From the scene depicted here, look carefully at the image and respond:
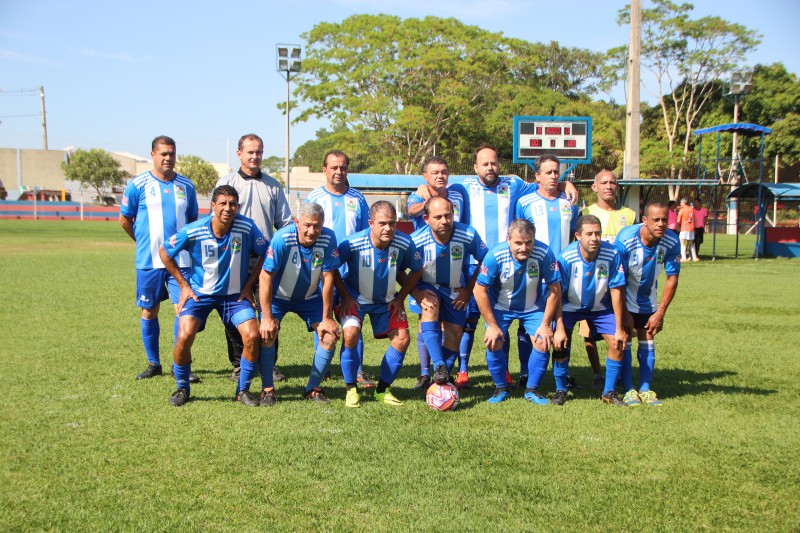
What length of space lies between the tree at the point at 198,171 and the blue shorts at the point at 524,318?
59126 mm

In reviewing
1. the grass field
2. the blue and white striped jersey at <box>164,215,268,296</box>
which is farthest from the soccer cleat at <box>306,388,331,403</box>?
the blue and white striped jersey at <box>164,215,268,296</box>

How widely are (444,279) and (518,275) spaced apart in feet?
2.09

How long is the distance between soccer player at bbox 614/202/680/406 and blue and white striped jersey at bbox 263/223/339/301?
248cm

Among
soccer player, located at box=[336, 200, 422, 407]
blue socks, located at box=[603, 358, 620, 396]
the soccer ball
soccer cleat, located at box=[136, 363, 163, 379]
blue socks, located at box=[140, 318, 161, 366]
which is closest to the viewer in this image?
the soccer ball

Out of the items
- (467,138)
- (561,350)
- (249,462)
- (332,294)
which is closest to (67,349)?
(332,294)

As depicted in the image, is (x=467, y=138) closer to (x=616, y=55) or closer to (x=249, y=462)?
(x=616, y=55)

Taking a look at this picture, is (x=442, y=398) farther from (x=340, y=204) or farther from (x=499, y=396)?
(x=340, y=204)

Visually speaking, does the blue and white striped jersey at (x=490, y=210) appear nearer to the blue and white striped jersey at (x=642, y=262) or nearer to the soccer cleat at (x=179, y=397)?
the blue and white striped jersey at (x=642, y=262)

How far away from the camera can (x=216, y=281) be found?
601 centimetres

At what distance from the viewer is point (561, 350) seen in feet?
20.4

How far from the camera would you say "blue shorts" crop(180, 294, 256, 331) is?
598 cm

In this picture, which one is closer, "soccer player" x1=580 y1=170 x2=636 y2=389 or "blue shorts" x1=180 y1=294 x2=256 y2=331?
"blue shorts" x1=180 y1=294 x2=256 y2=331

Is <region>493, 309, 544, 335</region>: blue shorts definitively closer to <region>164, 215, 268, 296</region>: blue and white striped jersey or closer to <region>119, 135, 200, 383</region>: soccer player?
<region>164, 215, 268, 296</region>: blue and white striped jersey

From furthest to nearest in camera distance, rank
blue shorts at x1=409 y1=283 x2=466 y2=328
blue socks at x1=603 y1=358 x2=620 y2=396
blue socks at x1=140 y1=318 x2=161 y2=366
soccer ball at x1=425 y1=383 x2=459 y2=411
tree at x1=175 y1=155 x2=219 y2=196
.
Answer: tree at x1=175 y1=155 x2=219 y2=196 → blue socks at x1=140 y1=318 x2=161 y2=366 → blue shorts at x1=409 y1=283 x2=466 y2=328 → blue socks at x1=603 y1=358 x2=620 y2=396 → soccer ball at x1=425 y1=383 x2=459 y2=411
